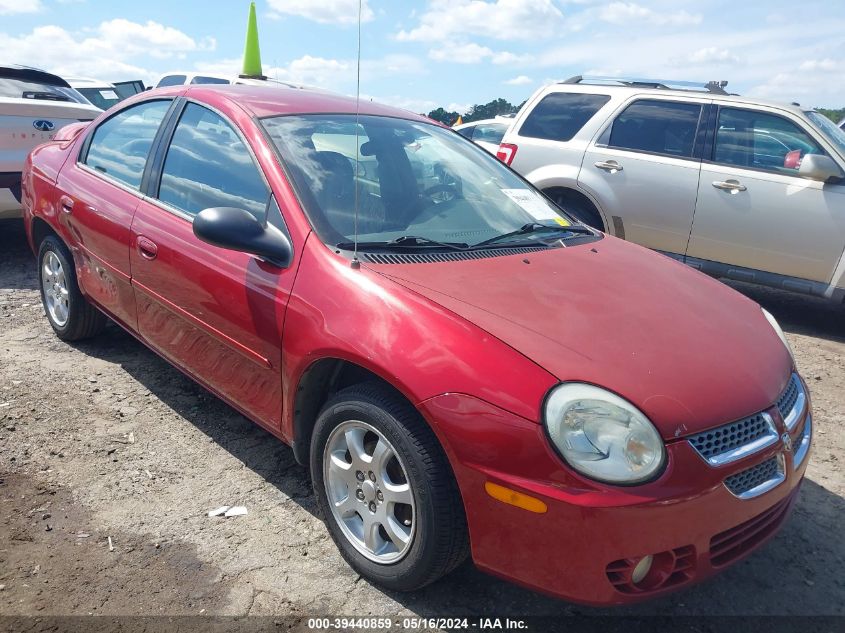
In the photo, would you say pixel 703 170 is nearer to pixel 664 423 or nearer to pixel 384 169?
pixel 384 169

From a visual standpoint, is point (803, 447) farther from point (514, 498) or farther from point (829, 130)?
point (829, 130)

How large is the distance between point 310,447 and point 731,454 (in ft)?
4.78

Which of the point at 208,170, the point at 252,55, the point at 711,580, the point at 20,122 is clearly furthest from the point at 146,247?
the point at 252,55

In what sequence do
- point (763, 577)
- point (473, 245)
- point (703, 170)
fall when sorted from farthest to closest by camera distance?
point (703, 170) → point (473, 245) → point (763, 577)

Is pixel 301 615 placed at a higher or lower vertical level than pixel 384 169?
lower

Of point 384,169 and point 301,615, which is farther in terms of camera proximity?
point 384,169

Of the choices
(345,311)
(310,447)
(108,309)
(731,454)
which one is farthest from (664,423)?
(108,309)

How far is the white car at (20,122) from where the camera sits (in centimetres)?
573

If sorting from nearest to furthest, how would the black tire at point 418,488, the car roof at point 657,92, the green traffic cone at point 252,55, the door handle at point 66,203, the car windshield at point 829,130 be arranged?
the black tire at point 418,488
the door handle at point 66,203
the car windshield at point 829,130
the car roof at point 657,92
the green traffic cone at point 252,55

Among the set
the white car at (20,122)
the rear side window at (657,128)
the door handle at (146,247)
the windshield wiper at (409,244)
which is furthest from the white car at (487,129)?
the windshield wiper at (409,244)

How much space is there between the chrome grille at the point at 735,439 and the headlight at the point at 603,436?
0.52 ft

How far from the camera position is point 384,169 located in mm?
Answer: 3111

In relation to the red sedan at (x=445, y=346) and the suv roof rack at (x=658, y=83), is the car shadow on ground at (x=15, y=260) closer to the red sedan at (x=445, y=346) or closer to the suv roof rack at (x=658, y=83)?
the red sedan at (x=445, y=346)

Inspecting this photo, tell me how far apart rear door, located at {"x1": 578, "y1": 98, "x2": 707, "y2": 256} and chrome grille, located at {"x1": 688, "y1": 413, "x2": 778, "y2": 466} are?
4129 millimetres
